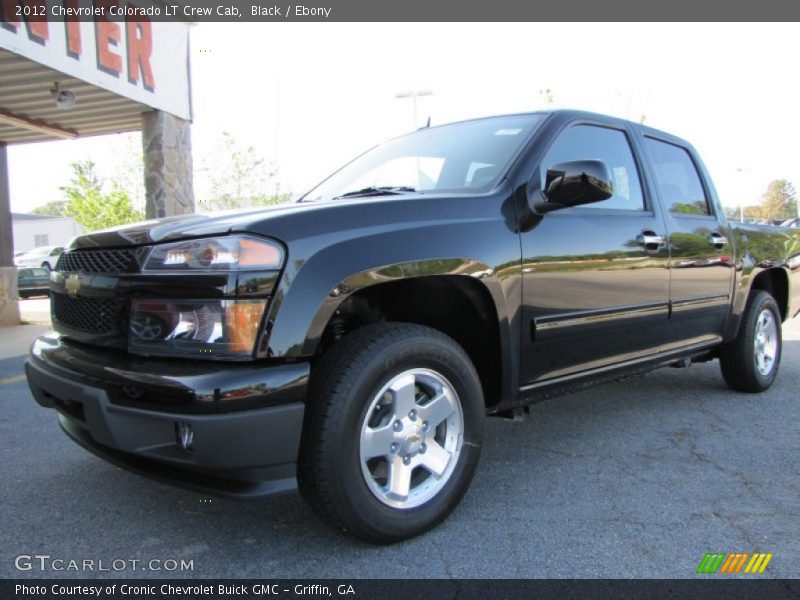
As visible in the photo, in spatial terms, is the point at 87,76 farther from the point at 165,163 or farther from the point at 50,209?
the point at 50,209

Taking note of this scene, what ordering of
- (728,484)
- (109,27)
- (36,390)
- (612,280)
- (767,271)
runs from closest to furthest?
(36,390)
(728,484)
(612,280)
(767,271)
(109,27)

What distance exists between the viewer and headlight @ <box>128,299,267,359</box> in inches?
77.1

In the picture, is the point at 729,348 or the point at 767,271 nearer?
the point at 729,348

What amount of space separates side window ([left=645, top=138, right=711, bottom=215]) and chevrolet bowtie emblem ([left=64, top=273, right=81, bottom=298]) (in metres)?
3.12

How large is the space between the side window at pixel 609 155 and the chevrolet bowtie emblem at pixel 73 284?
2.12 metres

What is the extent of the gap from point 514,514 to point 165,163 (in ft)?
27.3

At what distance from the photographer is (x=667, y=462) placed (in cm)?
318

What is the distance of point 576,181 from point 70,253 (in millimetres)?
2138

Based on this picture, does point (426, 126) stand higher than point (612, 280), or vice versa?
point (426, 126)

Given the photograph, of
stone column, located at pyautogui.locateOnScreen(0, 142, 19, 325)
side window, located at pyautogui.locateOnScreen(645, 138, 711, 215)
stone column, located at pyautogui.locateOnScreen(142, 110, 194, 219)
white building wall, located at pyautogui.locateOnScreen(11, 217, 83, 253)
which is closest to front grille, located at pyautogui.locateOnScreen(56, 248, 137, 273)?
side window, located at pyautogui.locateOnScreen(645, 138, 711, 215)

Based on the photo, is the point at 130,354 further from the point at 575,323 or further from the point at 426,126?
the point at 426,126

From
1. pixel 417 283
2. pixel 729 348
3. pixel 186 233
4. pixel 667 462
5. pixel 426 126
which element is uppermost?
pixel 426 126

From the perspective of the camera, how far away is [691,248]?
3.71 meters

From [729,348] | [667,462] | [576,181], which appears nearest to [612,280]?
[576,181]
